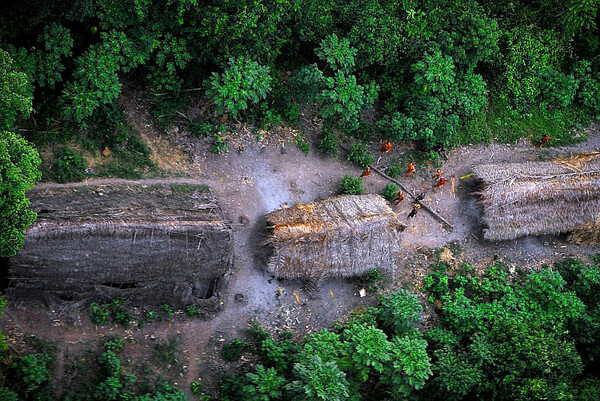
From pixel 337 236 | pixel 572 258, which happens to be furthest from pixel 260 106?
pixel 572 258

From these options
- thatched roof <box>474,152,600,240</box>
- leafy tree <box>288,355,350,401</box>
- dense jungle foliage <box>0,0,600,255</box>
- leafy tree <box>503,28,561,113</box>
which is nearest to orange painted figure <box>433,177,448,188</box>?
thatched roof <box>474,152,600,240</box>

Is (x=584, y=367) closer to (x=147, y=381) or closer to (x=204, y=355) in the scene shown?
(x=204, y=355)

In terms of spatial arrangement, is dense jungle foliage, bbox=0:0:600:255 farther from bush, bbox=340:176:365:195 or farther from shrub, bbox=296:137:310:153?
bush, bbox=340:176:365:195

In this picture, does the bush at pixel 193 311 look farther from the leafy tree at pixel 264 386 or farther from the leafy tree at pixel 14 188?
the leafy tree at pixel 14 188

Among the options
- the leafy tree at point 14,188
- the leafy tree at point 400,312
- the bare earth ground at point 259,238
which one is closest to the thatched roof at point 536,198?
the bare earth ground at point 259,238

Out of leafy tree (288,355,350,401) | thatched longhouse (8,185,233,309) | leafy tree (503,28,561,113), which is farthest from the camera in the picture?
leafy tree (503,28,561,113)

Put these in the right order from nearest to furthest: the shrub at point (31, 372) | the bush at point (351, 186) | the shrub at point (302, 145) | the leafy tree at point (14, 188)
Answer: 1. the leafy tree at point (14, 188)
2. the shrub at point (31, 372)
3. the bush at point (351, 186)
4. the shrub at point (302, 145)
